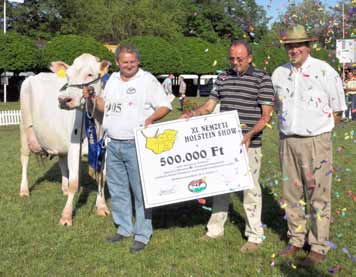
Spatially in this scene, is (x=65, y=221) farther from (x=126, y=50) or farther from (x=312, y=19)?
(x=312, y=19)

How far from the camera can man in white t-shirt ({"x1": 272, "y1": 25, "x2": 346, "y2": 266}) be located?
16.1ft

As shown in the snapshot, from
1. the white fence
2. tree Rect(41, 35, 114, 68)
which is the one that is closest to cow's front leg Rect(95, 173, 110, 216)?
the white fence

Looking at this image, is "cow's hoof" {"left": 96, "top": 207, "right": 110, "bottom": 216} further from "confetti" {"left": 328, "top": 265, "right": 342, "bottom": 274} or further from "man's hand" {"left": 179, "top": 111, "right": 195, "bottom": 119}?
"confetti" {"left": 328, "top": 265, "right": 342, "bottom": 274}

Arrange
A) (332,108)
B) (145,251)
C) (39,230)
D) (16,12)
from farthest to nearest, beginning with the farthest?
(16,12)
(39,230)
(145,251)
(332,108)

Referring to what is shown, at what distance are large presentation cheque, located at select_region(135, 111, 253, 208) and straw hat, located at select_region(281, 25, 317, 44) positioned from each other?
1.16 metres

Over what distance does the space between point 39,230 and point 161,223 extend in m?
1.74

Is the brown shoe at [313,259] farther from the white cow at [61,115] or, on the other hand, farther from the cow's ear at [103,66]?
the cow's ear at [103,66]

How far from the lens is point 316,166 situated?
5.02 metres

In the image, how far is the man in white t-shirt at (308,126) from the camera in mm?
4895

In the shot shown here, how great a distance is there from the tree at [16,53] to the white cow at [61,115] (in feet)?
104

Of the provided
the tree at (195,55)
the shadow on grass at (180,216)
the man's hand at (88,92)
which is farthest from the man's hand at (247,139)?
the tree at (195,55)

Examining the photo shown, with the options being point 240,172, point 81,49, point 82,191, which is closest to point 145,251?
point 240,172

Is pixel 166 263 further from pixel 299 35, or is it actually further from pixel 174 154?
pixel 299 35

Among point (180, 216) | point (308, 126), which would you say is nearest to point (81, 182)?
point (180, 216)
